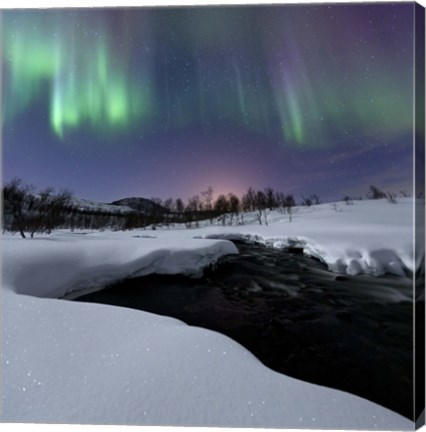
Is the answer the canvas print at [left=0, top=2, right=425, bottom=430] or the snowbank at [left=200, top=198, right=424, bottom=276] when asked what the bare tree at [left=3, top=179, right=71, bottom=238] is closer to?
the canvas print at [left=0, top=2, right=425, bottom=430]

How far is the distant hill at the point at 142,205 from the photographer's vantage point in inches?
76.5

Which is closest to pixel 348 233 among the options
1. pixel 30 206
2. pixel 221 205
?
pixel 221 205

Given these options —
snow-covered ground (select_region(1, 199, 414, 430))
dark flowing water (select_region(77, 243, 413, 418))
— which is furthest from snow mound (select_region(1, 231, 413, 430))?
dark flowing water (select_region(77, 243, 413, 418))

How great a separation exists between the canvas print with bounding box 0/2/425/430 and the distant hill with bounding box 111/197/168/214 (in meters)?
0.01

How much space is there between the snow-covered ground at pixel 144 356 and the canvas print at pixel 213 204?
0.4 inches

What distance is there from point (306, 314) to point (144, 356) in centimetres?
149

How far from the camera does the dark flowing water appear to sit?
5.12 ft

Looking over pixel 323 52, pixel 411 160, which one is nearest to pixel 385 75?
pixel 323 52

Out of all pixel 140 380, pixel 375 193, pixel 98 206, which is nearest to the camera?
pixel 140 380

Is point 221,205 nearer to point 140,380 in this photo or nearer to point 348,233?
point 348,233

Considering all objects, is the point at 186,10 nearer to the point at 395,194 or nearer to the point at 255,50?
the point at 255,50

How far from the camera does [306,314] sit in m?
2.08

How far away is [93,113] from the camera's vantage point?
1861mm

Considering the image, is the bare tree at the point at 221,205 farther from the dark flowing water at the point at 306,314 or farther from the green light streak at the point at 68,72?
the green light streak at the point at 68,72
